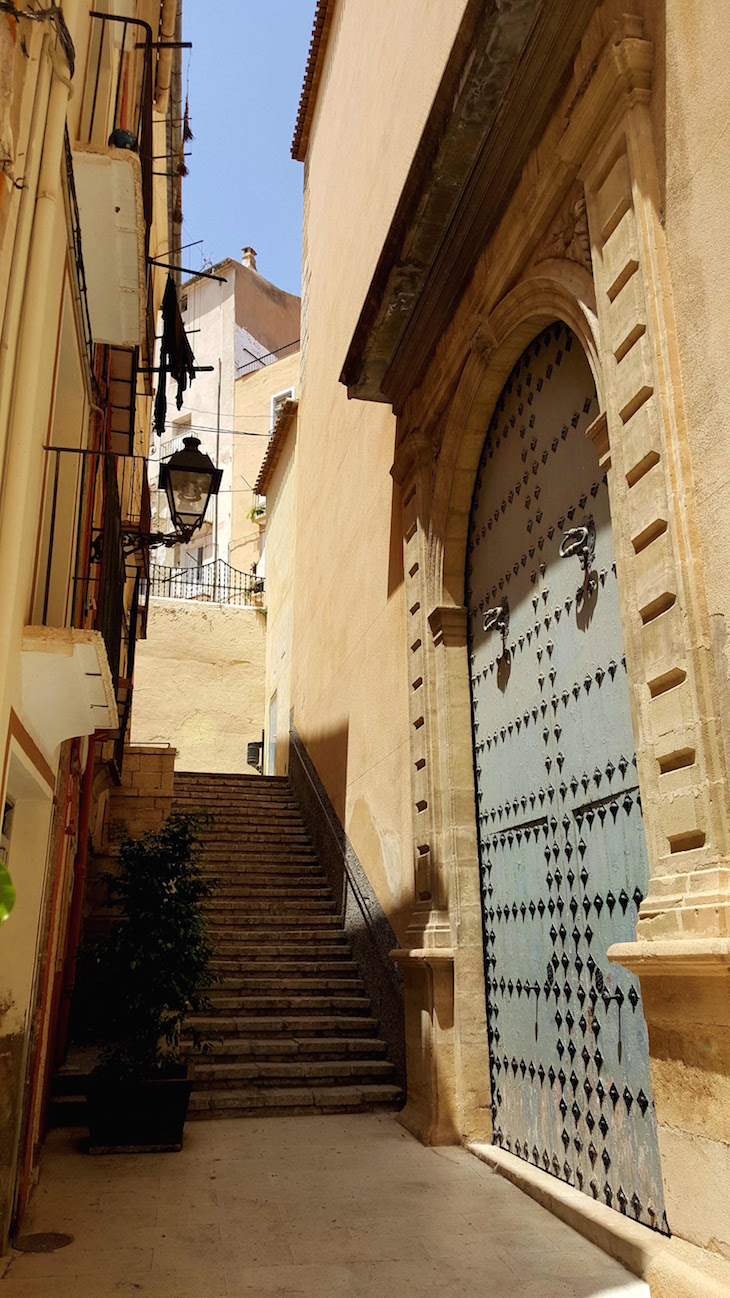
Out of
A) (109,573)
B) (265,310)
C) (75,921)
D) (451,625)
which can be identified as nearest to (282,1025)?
(75,921)

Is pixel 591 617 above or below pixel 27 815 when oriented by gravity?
above

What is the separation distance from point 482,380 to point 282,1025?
469cm

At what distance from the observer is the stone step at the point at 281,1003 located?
7.38m

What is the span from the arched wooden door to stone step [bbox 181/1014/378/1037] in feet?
6.49

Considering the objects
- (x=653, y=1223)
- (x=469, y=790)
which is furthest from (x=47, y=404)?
(x=653, y=1223)

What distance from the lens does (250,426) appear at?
1120 inches

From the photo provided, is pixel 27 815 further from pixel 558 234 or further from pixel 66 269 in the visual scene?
pixel 558 234

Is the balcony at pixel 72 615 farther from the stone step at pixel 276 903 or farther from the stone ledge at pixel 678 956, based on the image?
the stone step at pixel 276 903

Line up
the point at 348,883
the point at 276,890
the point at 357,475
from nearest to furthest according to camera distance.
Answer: the point at 348,883
the point at 357,475
the point at 276,890

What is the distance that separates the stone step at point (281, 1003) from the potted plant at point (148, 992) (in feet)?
4.70

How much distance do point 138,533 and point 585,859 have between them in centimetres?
512

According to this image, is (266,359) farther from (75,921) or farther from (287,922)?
(75,921)

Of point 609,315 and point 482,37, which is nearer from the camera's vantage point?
point 609,315

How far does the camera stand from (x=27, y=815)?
14.1 ft
